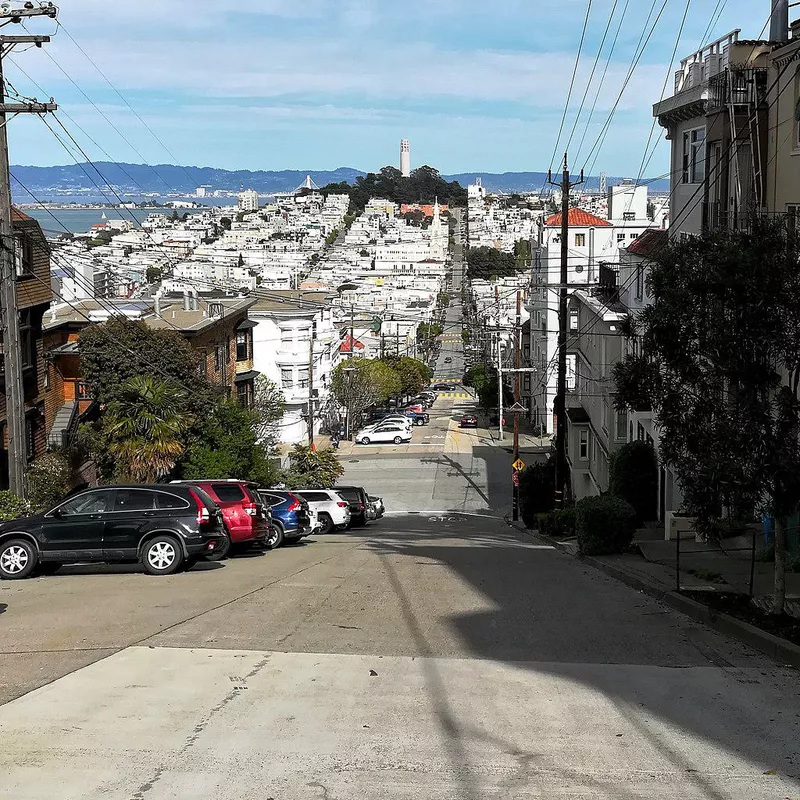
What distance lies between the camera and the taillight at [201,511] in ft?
59.8

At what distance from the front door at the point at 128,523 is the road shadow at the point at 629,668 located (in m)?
4.31

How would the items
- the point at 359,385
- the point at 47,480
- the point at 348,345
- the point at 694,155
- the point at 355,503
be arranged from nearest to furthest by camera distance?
the point at 694,155 → the point at 47,480 → the point at 355,503 → the point at 359,385 → the point at 348,345

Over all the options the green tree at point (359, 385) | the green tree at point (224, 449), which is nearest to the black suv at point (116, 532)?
the green tree at point (224, 449)

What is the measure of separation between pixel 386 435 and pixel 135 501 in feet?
204

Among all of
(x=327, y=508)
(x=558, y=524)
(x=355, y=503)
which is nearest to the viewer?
(x=558, y=524)

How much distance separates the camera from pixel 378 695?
9.18 metres

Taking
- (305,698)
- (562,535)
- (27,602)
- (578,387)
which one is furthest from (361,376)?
(305,698)

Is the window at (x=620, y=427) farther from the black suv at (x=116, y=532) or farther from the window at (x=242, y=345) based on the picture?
the window at (x=242, y=345)

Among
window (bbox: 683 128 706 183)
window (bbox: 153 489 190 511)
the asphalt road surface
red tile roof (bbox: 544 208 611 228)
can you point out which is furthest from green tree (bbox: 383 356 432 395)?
the asphalt road surface

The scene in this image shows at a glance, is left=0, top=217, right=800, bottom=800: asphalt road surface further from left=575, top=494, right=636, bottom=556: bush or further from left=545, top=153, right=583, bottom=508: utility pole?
left=545, top=153, right=583, bottom=508: utility pole

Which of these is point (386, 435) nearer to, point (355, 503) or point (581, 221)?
point (581, 221)

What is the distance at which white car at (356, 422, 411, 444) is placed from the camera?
80375 millimetres

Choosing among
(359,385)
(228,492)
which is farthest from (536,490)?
(359,385)

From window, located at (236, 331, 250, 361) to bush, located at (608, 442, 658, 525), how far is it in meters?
31.4
